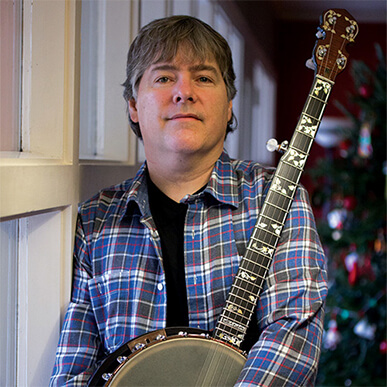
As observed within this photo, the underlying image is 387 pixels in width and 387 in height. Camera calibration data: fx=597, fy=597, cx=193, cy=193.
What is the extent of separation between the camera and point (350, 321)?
329cm

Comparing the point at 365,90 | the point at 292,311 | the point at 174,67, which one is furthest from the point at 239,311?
the point at 365,90

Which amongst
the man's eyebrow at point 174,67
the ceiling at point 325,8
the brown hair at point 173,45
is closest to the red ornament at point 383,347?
the brown hair at point 173,45

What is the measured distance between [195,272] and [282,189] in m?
0.27

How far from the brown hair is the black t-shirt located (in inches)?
11.8

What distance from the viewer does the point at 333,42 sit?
1299 millimetres

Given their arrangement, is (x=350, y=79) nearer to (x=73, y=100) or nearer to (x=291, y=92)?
(x=291, y=92)

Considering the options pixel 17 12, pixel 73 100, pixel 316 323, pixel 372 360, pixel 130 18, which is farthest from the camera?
pixel 372 360

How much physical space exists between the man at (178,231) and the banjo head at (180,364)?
0.13 meters

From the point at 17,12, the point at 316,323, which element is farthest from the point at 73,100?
the point at 316,323

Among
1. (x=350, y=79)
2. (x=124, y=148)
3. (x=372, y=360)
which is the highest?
(x=350, y=79)

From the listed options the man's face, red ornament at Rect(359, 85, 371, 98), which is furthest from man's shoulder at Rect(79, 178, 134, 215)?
red ornament at Rect(359, 85, 371, 98)

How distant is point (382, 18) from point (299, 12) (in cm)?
76

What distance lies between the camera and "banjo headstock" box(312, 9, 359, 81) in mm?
1281

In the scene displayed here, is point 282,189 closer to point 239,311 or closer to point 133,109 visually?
point 239,311
